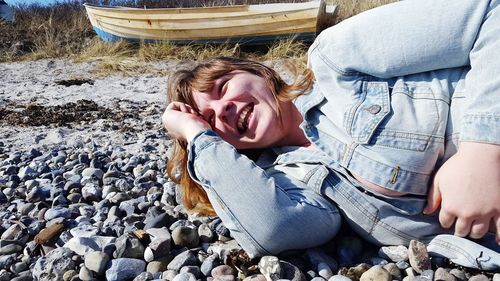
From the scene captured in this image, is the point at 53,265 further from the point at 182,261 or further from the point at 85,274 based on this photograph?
the point at 182,261

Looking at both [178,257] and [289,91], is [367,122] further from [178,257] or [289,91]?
[178,257]

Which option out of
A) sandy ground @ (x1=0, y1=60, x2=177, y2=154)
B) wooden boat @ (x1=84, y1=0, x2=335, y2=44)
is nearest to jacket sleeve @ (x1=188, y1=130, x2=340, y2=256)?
sandy ground @ (x1=0, y1=60, x2=177, y2=154)

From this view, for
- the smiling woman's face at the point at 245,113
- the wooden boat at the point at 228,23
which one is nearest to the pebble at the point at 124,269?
the smiling woman's face at the point at 245,113

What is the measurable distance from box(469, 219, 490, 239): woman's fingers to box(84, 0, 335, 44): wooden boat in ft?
20.9

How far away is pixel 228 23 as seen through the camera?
305 inches

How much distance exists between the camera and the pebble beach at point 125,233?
1354 mm

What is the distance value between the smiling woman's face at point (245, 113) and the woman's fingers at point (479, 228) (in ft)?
2.11

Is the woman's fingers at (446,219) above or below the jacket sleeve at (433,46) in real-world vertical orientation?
below

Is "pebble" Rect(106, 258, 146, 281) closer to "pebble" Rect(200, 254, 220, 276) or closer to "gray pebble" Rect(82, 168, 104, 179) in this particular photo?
"pebble" Rect(200, 254, 220, 276)

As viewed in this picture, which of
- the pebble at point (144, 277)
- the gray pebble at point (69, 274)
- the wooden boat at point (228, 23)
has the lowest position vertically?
the wooden boat at point (228, 23)

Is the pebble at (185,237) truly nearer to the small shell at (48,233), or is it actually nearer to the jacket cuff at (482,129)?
the small shell at (48,233)

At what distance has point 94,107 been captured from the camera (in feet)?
15.3

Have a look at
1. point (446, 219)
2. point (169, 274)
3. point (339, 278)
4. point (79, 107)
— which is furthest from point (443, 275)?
point (79, 107)

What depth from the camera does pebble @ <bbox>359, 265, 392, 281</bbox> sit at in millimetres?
1255
